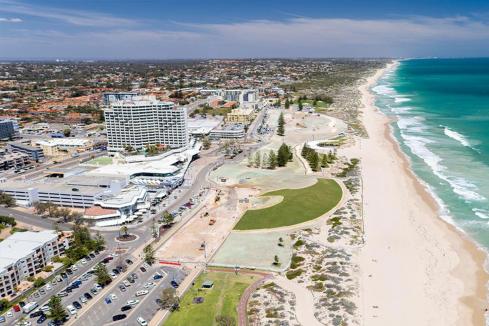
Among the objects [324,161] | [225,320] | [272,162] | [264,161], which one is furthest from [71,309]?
[324,161]

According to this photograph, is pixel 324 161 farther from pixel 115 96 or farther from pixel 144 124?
pixel 115 96

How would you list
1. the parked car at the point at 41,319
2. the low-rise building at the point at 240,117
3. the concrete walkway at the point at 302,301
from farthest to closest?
the low-rise building at the point at 240,117 → the parked car at the point at 41,319 → the concrete walkway at the point at 302,301

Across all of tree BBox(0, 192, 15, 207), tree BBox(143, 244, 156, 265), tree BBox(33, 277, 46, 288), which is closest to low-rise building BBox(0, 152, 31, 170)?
tree BBox(0, 192, 15, 207)

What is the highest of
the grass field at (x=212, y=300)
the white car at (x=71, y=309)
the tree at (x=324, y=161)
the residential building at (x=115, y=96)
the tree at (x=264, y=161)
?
the residential building at (x=115, y=96)

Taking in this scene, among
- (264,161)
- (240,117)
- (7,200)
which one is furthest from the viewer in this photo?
(240,117)

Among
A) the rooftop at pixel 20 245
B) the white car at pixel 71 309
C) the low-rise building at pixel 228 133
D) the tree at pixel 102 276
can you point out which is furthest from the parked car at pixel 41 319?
the low-rise building at pixel 228 133

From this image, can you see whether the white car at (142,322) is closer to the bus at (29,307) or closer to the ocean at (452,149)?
the bus at (29,307)
